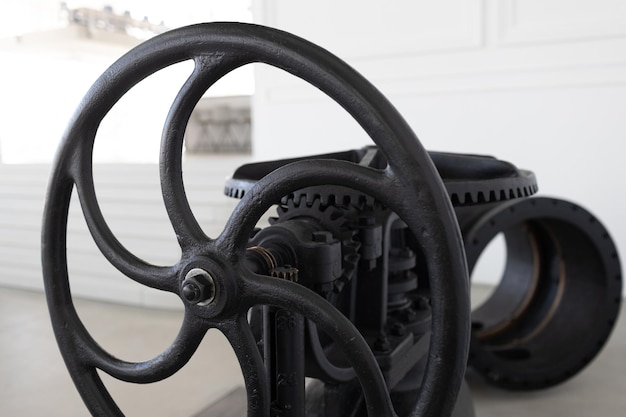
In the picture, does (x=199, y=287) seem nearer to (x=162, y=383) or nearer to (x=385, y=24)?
(x=162, y=383)

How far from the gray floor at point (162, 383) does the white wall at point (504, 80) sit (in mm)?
605

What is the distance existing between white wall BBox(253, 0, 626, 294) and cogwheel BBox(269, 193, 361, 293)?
1615mm

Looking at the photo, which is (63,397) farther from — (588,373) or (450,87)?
(450,87)

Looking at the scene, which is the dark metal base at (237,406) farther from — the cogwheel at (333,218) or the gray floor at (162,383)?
the cogwheel at (333,218)

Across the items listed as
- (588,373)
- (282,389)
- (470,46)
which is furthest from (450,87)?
(282,389)

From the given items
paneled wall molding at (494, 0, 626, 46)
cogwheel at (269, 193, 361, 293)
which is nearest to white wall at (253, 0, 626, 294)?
paneled wall molding at (494, 0, 626, 46)

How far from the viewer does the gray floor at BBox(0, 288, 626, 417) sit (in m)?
1.46

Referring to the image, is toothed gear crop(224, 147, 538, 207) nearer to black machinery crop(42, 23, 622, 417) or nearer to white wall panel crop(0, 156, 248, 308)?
black machinery crop(42, 23, 622, 417)

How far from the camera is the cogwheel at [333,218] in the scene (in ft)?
2.69

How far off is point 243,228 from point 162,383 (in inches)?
47.3

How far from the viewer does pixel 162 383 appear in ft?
5.51

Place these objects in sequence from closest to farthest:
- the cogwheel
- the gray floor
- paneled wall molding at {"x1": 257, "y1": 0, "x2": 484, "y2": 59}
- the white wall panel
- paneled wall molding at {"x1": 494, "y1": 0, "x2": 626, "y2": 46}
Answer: the cogwheel → the gray floor → paneled wall molding at {"x1": 494, "y1": 0, "x2": 626, "y2": 46} → paneled wall molding at {"x1": 257, "y1": 0, "x2": 484, "y2": 59} → the white wall panel

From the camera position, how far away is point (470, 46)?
7.59ft

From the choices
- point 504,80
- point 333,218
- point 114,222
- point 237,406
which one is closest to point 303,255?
point 333,218
